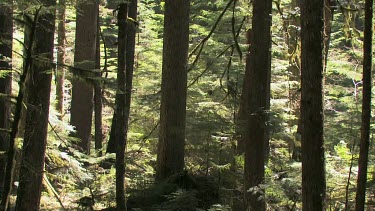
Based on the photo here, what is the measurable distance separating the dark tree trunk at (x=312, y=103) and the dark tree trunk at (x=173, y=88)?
5272mm

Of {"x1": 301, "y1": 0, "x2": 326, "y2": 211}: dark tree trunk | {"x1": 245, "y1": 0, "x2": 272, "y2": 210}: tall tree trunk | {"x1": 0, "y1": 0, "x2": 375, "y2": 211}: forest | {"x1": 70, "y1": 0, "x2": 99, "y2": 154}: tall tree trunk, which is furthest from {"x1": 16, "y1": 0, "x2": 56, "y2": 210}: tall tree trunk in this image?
{"x1": 70, "y1": 0, "x2": 99, "y2": 154}: tall tree trunk

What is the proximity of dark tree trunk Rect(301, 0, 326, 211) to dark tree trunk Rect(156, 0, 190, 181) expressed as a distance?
527 centimetres

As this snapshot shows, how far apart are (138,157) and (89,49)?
3953mm

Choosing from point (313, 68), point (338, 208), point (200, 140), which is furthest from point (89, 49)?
point (313, 68)

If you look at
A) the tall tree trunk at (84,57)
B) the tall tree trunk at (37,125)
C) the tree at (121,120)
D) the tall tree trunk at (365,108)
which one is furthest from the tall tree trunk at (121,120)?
the tall tree trunk at (84,57)

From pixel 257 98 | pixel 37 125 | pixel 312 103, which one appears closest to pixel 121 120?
pixel 37 125

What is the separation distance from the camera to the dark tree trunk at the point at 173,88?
10.5 metres

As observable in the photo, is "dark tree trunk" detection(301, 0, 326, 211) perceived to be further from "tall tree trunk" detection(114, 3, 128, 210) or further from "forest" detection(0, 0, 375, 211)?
"tall tree trunk" detection(114, 3, 128, 210)

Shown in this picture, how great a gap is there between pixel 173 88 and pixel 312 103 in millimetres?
5496

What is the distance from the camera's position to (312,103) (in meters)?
5.37

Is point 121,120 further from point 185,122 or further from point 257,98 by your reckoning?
point 185,122

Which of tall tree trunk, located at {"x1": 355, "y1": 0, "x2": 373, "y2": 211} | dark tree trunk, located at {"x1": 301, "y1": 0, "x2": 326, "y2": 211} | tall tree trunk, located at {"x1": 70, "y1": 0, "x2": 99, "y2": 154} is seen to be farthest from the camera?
tall tree trunk, located at {"x1": 70, "y1": 0, "x2": 99, "y2": 154}

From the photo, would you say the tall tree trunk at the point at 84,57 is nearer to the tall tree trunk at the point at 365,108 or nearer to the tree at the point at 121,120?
the tree at the point at 121,120

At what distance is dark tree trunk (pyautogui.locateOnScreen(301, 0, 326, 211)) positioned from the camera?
5289 mm
